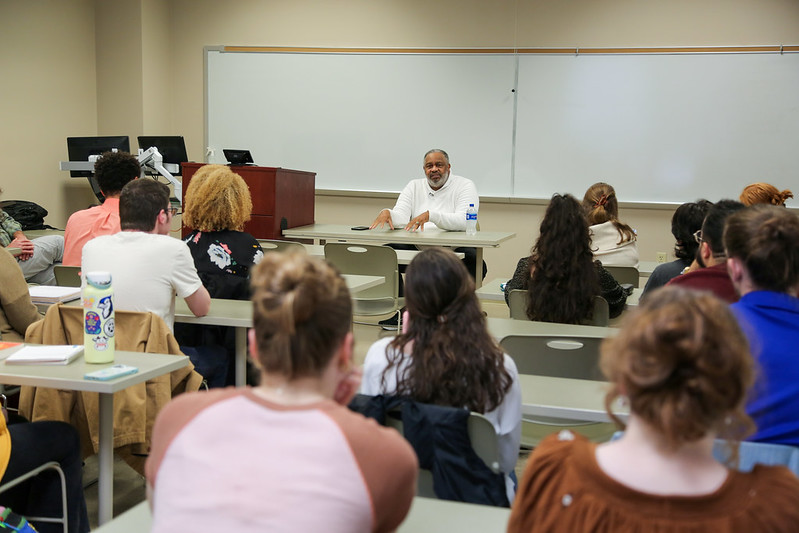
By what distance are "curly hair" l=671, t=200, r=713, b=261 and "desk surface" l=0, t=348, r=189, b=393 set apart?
2023 millimetres

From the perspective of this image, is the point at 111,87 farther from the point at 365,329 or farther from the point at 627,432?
the point at 627,432

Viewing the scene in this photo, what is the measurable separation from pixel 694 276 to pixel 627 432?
4.68ft

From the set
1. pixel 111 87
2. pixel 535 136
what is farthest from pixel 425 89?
pixel 111 87

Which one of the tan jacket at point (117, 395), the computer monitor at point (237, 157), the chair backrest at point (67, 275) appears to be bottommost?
the tan jacket at point (117, 395)

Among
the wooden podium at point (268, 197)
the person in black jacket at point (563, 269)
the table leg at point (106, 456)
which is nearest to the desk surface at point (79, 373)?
the table leg at point (106, 456)

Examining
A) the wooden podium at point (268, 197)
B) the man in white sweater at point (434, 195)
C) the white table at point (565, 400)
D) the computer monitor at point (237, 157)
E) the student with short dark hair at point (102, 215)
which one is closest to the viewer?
the white table at point (565, 400)

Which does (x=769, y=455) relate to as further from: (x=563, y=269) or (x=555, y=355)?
(x=563, y=269)

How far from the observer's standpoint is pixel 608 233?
410 centimetres

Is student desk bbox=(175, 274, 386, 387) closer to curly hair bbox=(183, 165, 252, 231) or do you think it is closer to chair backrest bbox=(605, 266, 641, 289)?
curly hair bbox=(183, 165, 252, 231)

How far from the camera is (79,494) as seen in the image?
2.14 meters

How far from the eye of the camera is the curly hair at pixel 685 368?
0.88 metres

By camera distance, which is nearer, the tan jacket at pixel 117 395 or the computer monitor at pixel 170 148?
the tan jacket at pixel 117 395

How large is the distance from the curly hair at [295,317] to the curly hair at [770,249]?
3.28 ft

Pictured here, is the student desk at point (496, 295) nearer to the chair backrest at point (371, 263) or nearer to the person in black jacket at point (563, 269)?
the person in black jacket at point (563, 269)
